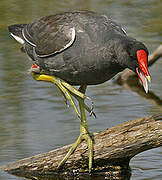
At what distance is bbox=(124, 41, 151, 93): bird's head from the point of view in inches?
213

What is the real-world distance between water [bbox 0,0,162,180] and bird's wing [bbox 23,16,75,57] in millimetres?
1253

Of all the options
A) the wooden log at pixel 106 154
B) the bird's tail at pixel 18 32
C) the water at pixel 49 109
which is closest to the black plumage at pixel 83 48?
the bird's tail at pixel 18 32

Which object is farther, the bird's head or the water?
the water

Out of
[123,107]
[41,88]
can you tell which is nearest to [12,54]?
[41,88]

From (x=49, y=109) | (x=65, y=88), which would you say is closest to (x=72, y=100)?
(x=65, y=88)

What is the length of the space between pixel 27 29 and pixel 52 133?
140 centimetres

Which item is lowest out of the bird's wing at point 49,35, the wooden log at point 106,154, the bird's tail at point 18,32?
the wooden log at point 106,154

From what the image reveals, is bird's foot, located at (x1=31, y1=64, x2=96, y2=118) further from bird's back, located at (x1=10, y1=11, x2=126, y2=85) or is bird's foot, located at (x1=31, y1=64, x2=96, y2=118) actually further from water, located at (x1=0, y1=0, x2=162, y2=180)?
water, located at (x1=0, y1=0, x2=162, y2=180)

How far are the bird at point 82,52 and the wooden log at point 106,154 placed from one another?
0.32 ft

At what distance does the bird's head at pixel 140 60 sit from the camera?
5410mm

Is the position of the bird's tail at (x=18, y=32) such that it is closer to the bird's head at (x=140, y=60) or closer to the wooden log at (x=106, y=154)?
the wooden log at (x=106, y=154)

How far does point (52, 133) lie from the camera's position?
7.40 metres

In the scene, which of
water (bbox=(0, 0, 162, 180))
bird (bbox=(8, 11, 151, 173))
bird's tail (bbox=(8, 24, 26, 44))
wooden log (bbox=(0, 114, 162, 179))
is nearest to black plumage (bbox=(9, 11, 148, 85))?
bird (bbox=(8, 11, 151, 173))

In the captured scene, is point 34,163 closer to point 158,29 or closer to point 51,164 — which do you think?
point 51,164
